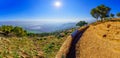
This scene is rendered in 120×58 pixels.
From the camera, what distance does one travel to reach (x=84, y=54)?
18812mm

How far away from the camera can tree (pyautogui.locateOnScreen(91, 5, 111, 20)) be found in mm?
47906

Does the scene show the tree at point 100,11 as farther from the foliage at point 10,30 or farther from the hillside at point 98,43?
the foliage at point 10,30

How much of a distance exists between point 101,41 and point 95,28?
4.18m

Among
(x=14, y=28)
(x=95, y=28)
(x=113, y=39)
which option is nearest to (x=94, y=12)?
(x=95, y=28)

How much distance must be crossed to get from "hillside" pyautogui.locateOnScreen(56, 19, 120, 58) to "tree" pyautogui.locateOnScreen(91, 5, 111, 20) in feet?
73.7

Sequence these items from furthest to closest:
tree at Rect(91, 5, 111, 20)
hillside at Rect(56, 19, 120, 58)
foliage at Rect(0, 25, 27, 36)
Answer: foliage at Rect(0, 25, 27, 36), tree at Rect(91, 5, 111, 20), hillside at Rect(56, 19, 120, 58)

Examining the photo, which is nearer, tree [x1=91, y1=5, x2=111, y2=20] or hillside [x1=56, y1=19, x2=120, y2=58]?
hillside [x1=56, y1=19, x2=120, y2=58]

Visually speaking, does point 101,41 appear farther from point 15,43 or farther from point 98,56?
point 15,43

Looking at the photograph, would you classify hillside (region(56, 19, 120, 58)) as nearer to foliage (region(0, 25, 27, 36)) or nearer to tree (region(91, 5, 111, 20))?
tree (region(91, 5, 111, 20))

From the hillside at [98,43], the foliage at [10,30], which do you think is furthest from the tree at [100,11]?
the foliage at [10,30]

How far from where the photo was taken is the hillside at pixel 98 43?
18594mm

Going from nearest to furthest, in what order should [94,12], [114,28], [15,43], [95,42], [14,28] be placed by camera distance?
[95,42] < [114,28] < [15,43] < [94,12] < [14,28]

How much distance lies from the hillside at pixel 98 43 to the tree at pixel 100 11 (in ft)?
73.7

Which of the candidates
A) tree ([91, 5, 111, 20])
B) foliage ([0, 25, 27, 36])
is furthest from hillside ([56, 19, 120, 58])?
foliage ([0, 25, 27, 36])
